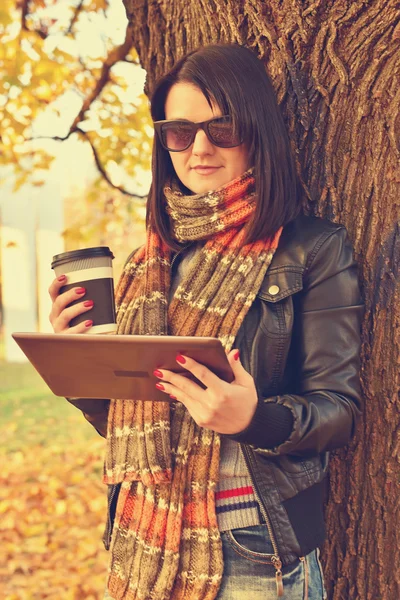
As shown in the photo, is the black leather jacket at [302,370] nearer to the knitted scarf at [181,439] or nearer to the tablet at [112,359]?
the knitted scarf at [181,439]

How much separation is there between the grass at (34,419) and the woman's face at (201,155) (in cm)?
607

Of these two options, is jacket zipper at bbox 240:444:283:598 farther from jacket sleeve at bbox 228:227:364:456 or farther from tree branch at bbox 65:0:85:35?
tree branch at bbox 65:0:85:35

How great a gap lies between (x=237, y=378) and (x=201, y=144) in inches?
26.8

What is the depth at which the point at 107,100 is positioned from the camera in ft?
17.4

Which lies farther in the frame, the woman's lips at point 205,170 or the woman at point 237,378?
the woman's lips at point 205,170

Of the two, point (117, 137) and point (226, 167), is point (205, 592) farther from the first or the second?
point (117, 137)

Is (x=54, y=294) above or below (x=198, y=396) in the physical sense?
above

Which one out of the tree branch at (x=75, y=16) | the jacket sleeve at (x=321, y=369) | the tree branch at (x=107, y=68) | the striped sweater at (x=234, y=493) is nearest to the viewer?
the jacket sleeve at (x=321, y=369)

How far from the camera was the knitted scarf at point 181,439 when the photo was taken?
175 cm

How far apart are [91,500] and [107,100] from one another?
10.8 feet

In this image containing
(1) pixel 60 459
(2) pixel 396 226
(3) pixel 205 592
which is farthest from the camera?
(1) pixel 60 459

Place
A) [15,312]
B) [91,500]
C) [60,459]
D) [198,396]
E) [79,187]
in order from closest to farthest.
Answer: [198,396] < [91,500] < [60,459] < [15,312] < [79,187]

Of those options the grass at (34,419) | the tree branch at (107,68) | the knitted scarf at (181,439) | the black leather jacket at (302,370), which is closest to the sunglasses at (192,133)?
the knitted scarf at (181,439)

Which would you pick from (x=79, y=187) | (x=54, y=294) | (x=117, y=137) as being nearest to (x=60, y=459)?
(x=117, y=137)
